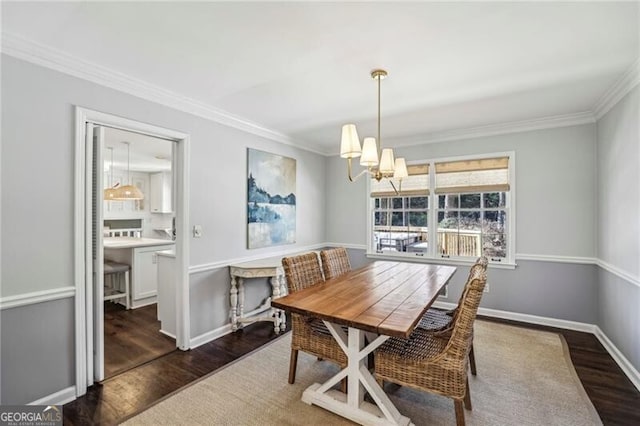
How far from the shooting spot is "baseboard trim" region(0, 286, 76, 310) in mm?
1903

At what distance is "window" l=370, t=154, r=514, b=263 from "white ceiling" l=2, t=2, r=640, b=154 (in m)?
1.05

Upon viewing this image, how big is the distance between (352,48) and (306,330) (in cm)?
207

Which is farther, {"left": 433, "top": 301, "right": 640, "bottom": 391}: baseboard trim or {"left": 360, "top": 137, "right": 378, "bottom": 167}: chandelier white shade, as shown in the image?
{"left": 433, "top": 301, "right": 640, "bottom": 391}: baseboard trim

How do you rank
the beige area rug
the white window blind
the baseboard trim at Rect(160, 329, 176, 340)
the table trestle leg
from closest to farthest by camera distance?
the table trestle leg
the beige area rug
the baseboard trim at Rect(160, 329, 176, 340)
the white window blind

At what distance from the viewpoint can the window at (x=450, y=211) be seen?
3.86 metres

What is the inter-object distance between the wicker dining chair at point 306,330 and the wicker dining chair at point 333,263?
21cm

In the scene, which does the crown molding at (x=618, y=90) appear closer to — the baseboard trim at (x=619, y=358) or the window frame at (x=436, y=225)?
the window frame at (x=436, y=225)

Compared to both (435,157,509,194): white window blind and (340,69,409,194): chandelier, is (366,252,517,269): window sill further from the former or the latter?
(340,69,409,194): chandelier

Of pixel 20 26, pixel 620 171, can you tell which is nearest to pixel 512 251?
pixel 620 171

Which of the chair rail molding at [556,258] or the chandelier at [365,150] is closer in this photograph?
the chandelier at [365,150]

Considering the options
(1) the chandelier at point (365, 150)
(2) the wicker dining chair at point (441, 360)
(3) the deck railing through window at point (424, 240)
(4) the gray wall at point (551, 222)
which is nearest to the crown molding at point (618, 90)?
(4) the gray wall at point (551, 222)

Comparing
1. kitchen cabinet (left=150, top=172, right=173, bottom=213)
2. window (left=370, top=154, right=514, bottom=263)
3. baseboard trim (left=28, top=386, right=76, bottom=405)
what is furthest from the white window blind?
kitchen cabinet (left=150, top=172, right=173, bottom=213)

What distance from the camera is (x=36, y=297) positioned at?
2.02 m

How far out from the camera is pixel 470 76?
2447mm
